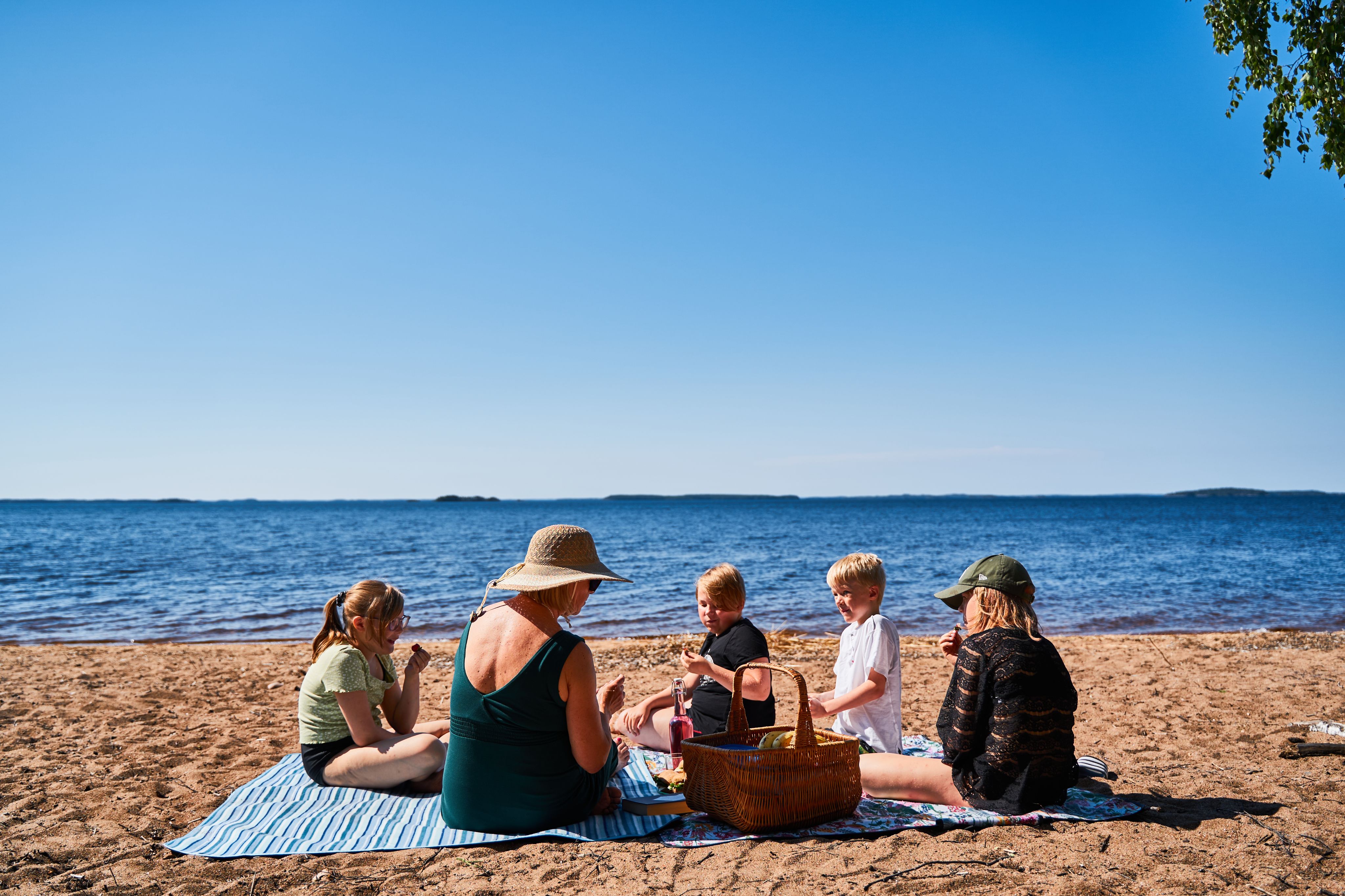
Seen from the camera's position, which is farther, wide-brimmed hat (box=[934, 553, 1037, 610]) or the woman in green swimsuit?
wide-brimmed hat (box=[934, 553, 1037, 610])

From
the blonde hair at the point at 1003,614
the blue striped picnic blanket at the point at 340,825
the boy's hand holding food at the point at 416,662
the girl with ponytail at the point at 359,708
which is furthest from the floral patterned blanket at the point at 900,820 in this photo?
the boy's hand holding food at the point at 416,662

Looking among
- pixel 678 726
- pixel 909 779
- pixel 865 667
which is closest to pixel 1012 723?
pixel 909 779

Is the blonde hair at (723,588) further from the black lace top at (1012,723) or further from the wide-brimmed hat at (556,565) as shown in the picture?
the black lace top at (1012,723)

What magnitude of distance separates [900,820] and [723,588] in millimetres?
1647

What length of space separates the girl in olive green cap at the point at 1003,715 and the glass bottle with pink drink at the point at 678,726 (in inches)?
51.4

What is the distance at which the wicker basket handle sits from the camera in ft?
13.8

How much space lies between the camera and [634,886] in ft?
12.1

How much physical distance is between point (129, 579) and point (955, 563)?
97.9ft

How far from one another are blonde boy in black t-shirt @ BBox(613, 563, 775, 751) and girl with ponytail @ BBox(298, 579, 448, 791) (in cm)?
171

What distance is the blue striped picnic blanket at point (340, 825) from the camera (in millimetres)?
4234

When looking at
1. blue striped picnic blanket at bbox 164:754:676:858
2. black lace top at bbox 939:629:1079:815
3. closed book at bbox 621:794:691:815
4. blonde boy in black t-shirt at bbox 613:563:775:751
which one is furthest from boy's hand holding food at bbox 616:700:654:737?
black lace top at bbox 939:629:1079:815

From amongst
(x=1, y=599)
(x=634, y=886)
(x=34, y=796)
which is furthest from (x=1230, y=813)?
(x=1, y=599)

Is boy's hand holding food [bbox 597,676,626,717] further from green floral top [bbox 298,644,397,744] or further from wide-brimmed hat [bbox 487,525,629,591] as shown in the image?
green floral top [bbox 298,644,397,744]

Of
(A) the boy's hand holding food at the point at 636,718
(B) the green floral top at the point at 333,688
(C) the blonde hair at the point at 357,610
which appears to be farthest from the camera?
(A) the boy's hand holding food at the point at 636,718
